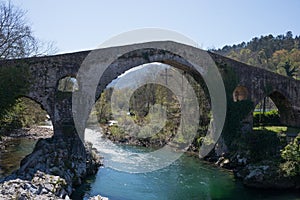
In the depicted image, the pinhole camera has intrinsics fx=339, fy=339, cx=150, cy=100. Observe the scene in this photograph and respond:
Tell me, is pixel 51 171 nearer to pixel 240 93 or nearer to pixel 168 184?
pixel 168 184

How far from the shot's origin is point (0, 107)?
14852mm

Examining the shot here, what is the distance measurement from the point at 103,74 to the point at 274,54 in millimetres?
51092

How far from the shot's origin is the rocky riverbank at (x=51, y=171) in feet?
33.3

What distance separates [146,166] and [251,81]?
33.2 feet

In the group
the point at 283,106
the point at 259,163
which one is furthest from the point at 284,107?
the point at 259,163

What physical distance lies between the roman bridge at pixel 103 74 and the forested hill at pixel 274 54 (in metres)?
21.6

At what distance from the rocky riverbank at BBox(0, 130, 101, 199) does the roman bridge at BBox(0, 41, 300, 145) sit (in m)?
Answer: 1.34

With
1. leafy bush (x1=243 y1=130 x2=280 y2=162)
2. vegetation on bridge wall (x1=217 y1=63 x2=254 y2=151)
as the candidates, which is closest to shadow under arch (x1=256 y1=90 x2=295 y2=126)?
vegetation on bridge wall (x1=217 y1=63 x2=254 y2=151)

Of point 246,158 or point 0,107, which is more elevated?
point 0,107

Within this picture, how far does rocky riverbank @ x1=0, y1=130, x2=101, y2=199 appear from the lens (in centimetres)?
1016

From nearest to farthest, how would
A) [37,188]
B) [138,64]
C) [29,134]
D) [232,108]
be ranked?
[37,188]
[138,64]
[232,108]
[29,134]

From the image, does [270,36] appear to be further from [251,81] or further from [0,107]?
[0,107]

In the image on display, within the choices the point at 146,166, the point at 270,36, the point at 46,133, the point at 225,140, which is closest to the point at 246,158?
the point at 225,140

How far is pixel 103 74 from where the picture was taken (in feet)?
60.7
